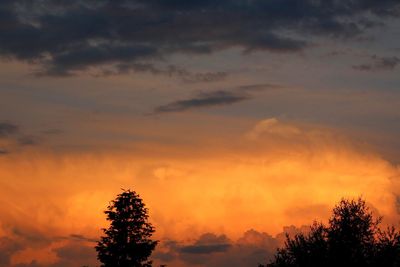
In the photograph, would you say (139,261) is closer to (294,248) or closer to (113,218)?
(113,218)

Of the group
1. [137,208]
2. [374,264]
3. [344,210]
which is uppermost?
[137,208]

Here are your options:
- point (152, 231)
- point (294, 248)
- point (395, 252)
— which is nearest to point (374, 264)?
point (395, 252)

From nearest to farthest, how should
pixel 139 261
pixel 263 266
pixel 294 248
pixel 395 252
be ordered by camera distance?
1. pixel 395 252
2. pixel 294 248
3. pixel 139 261
4. pixel 263 266

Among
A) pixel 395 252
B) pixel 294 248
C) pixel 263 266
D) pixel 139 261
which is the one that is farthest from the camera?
pixel 263 266

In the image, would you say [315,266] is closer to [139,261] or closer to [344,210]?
[344,210]

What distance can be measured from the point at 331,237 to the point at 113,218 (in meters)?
24.0

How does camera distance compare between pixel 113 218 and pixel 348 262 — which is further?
pixel 113 218

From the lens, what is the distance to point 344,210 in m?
81.3

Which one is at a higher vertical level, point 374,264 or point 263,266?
point 263,266

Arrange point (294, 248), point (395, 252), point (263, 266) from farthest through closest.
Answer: point (263, 266)
point (294, 248)
point (395, 252)

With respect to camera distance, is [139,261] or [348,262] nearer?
[348,262]

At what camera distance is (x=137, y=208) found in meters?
93.1

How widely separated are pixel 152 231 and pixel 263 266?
18.1m

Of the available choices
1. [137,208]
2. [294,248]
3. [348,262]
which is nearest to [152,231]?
[137,208]
